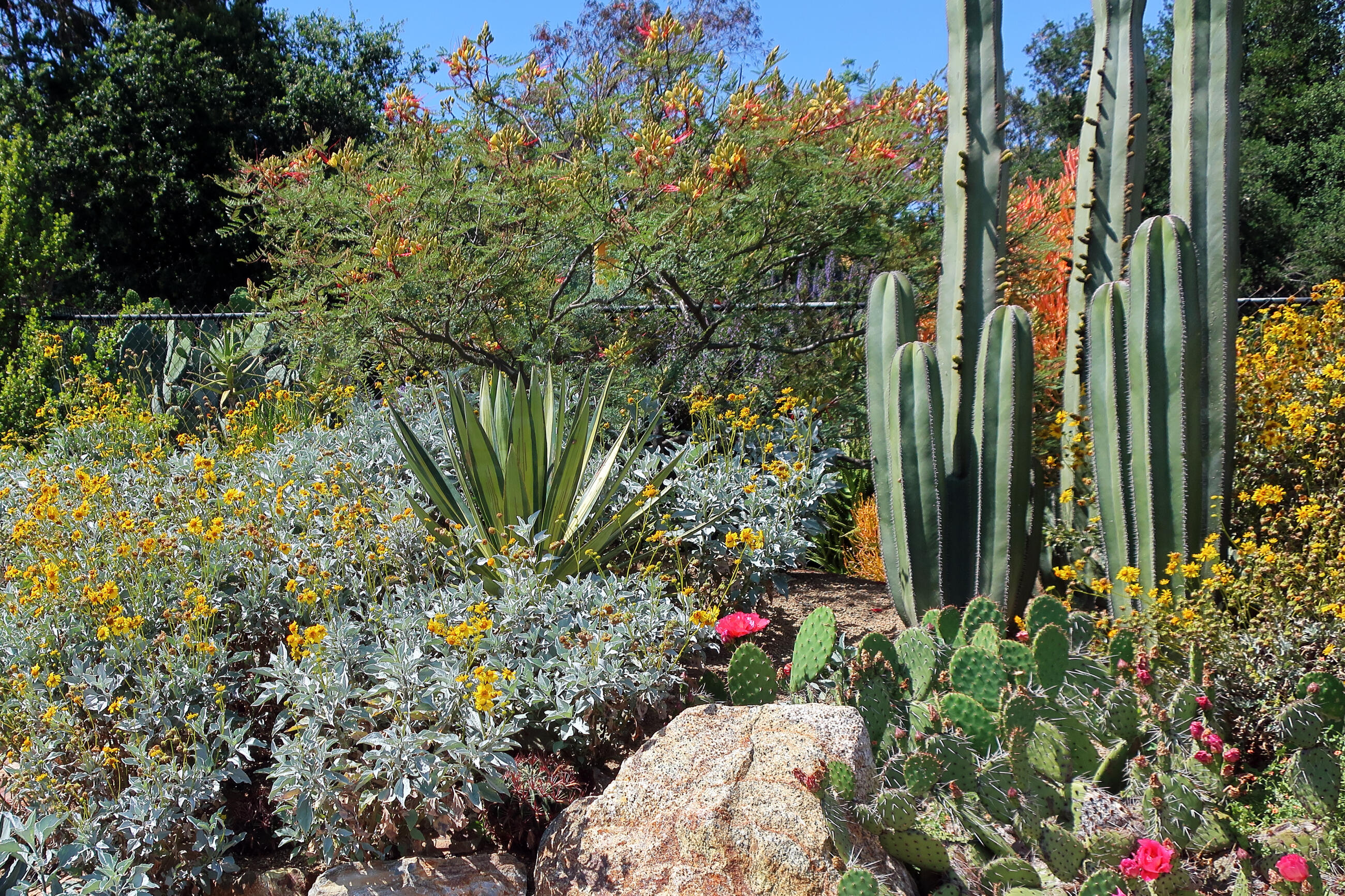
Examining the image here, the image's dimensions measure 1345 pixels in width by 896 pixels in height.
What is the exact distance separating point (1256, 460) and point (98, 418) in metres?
6.32

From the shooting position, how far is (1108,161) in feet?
13.0

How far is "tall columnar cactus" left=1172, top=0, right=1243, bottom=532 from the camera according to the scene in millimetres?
3627

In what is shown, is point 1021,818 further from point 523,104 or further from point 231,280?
point 231,280

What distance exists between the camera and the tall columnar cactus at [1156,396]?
3.46m

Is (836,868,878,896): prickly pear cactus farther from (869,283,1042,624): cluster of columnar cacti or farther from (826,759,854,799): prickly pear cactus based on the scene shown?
(869,283,1042,624): cluster of columnar cacti

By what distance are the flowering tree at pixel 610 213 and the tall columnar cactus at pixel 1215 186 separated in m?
1.47

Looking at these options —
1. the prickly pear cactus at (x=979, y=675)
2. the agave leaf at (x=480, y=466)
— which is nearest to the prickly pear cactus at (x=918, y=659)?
the prickly pear cactus at (x=979, y=675)

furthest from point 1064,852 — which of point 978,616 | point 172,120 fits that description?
point 172,120

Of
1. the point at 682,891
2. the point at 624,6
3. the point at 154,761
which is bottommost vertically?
the point at 682,891

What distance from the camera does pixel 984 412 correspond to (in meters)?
3.71

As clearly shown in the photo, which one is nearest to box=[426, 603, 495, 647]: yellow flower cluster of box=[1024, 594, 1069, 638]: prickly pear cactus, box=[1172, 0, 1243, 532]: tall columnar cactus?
box=[1024, 594, 1069, 638]: prickly pear cactus

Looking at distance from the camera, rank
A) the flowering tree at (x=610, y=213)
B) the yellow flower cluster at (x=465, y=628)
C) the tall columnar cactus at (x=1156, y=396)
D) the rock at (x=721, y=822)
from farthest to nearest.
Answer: the flowering tree at (x=610, y=213) < the tall columnar cactus at (x=1156, y=396) < the yellow flower cluster at (x=465, y=628) < the rock at (x=721, y=822)

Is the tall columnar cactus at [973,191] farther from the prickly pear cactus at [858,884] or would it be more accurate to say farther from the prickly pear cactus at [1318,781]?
the prickly pear cactus at [858,884]

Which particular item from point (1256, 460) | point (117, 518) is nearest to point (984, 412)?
point (1256, 460)
